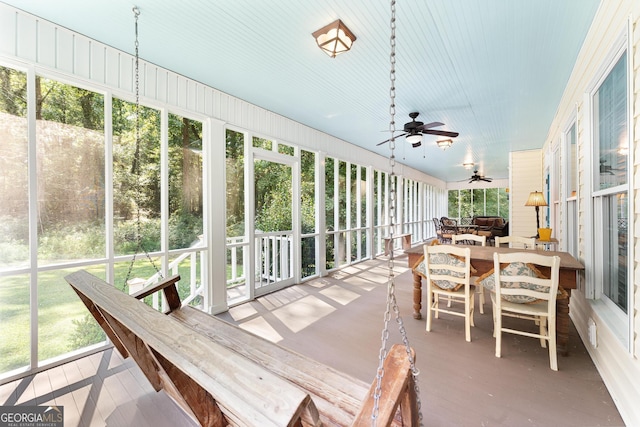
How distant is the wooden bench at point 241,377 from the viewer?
2.54ft

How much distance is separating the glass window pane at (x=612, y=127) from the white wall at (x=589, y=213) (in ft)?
0.36

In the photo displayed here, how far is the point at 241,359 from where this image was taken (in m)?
0.96

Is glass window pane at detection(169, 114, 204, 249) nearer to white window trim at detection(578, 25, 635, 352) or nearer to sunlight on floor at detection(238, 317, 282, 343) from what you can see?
sunlight on floor at detection(238, 317, 282, 343)

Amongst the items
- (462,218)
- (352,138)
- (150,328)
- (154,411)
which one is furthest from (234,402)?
(462,218)

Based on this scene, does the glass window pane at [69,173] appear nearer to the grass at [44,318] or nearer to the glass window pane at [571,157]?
the grass at [44,318]

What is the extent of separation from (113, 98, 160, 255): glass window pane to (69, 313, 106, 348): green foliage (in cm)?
69

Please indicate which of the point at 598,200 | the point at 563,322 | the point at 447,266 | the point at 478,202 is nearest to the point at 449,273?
the point at 447,266

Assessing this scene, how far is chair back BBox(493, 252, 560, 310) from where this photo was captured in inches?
89.0

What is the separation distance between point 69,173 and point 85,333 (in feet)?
5.07

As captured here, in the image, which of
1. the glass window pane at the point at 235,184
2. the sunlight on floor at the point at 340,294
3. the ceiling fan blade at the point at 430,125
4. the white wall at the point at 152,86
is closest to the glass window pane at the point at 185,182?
the white wall at the point at 152,86

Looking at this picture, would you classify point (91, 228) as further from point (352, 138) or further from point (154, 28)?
point (352, 138)

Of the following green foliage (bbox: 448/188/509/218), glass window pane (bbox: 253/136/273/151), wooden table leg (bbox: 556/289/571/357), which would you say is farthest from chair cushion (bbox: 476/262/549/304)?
green foliage (bbox: 448/188/509/218)

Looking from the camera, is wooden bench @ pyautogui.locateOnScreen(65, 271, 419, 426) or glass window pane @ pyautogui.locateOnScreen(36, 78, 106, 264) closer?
wooden bench @ pyautogui.locateOnScreen(65, 271, 419, 426)

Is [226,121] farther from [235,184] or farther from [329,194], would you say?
[329,194]
